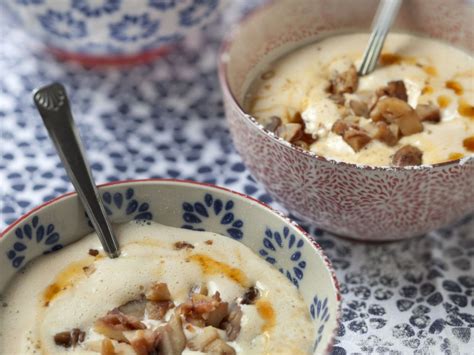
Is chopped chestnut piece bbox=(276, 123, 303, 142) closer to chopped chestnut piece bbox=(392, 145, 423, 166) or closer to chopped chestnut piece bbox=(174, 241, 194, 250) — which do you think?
chopped chestnut piece bbox=(392, 145, 423, 166)

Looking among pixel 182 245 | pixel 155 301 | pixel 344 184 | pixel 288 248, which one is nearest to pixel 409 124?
pixel 344 184

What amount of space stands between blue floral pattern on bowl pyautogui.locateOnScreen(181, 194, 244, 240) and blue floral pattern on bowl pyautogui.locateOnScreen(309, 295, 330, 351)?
7.5 inches

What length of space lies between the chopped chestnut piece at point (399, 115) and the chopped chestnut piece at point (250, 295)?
0.47 metres

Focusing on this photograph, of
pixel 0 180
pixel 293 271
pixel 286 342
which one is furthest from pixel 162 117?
pixel 286 342

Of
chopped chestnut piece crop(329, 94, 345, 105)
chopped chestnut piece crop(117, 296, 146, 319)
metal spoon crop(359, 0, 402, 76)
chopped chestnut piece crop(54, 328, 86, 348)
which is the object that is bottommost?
chopped chestnut piece crop(54, 328, 86, 348)

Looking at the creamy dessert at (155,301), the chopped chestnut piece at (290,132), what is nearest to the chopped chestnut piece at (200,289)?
the creamy dessert at (155,301)

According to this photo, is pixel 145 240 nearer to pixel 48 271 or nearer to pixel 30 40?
pixel 48 271

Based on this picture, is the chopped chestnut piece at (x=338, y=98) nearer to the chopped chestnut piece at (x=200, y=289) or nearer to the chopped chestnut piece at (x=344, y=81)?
the chopped chestnut piece at (x=344, y=81)

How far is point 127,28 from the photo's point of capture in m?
1.73

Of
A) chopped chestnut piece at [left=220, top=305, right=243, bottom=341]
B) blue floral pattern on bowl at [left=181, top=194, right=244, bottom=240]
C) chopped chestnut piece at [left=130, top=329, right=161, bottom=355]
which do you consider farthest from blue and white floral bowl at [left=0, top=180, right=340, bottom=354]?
chopped chestnut piece at [left=130, top=329, right=161, bottom=355]

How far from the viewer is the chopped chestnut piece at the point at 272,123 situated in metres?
1.50

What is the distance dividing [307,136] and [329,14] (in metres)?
0.43

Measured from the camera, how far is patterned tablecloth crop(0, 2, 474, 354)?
135 cm

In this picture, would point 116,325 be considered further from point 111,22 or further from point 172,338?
point 111,22
